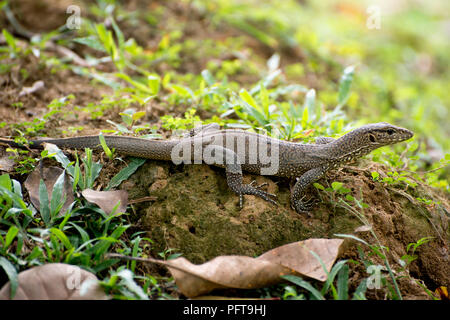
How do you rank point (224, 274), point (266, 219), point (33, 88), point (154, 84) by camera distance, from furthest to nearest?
point (33, 88) → point (154, 84) → point (266, 219) → point (224, 274)

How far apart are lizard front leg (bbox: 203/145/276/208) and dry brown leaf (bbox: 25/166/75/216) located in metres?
1.65

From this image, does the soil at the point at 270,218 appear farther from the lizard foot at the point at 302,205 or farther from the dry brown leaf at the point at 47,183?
the dry brown leaf at the point at 47,183

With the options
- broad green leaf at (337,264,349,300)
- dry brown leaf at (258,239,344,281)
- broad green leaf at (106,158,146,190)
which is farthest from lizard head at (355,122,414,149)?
broad green leaf at (106,158,146,190)

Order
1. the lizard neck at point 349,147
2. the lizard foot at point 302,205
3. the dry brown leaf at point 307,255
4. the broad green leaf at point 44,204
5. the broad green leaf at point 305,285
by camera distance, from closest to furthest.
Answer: the broad green leaf at point 305,285, the dry brown leaf at point 307,255, the broad green leaf at point 44,204, the lizard foot at point 302,205, the lizard neck at point 349,147

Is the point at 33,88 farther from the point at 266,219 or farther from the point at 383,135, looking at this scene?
the point at 383,135

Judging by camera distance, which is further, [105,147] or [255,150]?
[255,150]

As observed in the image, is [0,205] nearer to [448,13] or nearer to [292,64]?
[292,64]

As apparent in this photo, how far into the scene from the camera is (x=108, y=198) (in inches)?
172

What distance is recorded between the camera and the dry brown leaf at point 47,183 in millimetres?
4344

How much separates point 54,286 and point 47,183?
59.7 inches

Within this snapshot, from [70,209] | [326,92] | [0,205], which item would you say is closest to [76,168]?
[70,209]

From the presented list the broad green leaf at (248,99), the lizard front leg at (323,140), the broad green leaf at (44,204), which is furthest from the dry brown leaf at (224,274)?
the broad green leaf at (248,99)

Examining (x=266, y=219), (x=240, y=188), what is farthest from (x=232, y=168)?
(x=266, y=219)

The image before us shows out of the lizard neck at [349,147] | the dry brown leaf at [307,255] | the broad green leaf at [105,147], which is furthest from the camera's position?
the lizard neck at [349,147]
